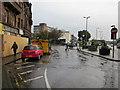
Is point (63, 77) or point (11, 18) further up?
point (11, 18)

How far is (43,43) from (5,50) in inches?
223

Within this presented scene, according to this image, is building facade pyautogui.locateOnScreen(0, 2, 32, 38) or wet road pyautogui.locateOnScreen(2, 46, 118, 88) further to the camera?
building facade pyautogui.locateOnScreen(0, 2, 32, 38)

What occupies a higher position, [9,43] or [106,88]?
[9,43]

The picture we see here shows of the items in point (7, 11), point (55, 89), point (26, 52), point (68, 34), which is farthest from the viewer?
point (68, 34)

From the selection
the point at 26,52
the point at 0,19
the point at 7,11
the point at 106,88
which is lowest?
the point at 106,88

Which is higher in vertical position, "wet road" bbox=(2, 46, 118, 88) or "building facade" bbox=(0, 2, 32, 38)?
"building facade" bbox=(0, 2, 32, 38)

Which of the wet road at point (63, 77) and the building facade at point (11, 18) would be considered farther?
the building facade at point (11, 18)

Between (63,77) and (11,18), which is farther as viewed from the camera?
(11,18)

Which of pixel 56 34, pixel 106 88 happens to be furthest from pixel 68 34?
pixel 106 88

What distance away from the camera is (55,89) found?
4.96m

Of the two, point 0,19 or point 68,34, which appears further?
point 68,34

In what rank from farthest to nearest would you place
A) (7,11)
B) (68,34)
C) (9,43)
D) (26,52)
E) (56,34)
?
1. (68,34)
2. (56,34)
3. (7,11)
4. (9,43)
5. (26,52)

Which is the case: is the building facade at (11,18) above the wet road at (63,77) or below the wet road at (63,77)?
above

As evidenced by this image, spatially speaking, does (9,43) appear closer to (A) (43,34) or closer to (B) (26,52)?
(B) (26,52)
